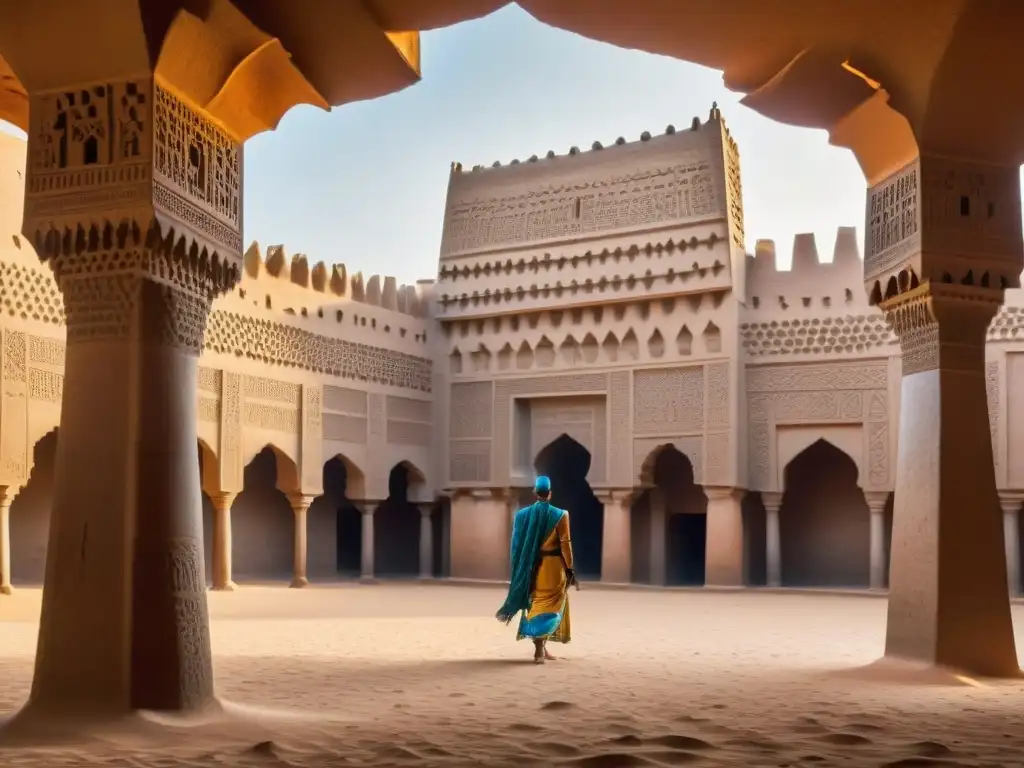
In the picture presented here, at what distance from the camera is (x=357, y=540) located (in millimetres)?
24906

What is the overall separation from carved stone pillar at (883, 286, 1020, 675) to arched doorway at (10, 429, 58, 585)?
1299 centimetres

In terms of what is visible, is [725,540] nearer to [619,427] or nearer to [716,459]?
[716,459]

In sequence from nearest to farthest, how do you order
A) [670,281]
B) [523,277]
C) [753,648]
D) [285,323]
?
[753,648] < [285,323] < [670,281] < [523,277]

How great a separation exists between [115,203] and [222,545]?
481 inches

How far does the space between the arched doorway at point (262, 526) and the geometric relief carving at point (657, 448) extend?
649 cm

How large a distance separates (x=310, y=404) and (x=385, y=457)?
7.66 feet

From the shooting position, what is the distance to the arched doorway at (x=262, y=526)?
816 inches

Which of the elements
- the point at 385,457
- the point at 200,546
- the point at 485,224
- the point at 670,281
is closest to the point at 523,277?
the point at 485,224

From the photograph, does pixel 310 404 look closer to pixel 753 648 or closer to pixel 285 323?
pixel 285 323

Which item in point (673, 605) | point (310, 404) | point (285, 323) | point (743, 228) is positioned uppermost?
point (743, 228)

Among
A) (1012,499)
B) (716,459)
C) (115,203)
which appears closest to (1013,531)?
(1012,499)

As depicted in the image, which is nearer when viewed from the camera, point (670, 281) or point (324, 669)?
point (324, 669)

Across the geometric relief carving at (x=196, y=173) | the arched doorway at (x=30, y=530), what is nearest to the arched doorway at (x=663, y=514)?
the arched doorway at (x=30, y=530)

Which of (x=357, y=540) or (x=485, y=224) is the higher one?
(x=485, y=224)
